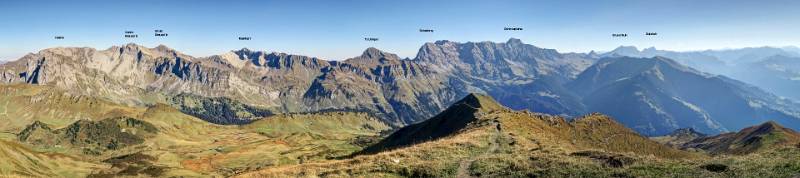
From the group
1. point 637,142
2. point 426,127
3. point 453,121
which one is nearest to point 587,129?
point 637,142

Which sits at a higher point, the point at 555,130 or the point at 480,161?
the point at 480,161

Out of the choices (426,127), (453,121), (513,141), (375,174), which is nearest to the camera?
(375,174)

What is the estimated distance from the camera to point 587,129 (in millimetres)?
138875

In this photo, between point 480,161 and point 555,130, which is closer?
point 480,161

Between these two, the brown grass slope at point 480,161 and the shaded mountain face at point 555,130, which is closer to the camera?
the brown grass slope at point 480,161

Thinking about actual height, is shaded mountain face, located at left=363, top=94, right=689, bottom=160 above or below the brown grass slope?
below

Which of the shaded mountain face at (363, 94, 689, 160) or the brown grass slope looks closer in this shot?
the brown grass slope

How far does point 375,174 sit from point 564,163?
19017mm

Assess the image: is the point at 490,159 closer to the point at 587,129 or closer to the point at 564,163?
the point at 564,163

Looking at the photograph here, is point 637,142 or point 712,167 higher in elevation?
point 712,167

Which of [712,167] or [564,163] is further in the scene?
[564,163]

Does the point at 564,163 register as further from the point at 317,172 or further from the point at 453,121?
the point at 453,121

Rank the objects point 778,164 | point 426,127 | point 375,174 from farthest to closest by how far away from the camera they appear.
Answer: point 426,127
point 375,174
point 778,164

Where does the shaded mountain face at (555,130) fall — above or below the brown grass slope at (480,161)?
below
